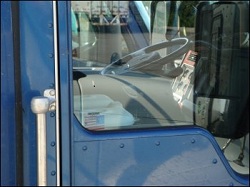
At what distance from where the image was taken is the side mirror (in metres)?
1.36

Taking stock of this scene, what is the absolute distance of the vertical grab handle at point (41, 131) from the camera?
107 cm

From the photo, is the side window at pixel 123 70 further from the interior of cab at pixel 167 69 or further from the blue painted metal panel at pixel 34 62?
the blue painted metal panel at pixel 34 62

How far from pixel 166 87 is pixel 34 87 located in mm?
500

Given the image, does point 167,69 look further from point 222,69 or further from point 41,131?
point 41,131

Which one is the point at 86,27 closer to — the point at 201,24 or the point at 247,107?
the point at 201,24

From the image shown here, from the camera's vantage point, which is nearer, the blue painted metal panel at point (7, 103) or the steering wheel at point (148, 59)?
the blue painted metal panel at point (7, 103)

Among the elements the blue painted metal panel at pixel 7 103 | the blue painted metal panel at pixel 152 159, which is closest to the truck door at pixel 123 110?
the blue painted metal panel at pixel 152 159

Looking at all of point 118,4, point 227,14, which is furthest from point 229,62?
point 118,4

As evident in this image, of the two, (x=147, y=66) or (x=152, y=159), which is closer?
(x=152, y=159)

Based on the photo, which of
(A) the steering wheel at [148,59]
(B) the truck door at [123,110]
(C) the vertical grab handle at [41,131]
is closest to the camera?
(C) the vertical grab handle at [41,131]

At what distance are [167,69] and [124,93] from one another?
20 cm

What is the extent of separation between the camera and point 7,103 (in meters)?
1.15

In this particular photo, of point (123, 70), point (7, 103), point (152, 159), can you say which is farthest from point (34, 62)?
point (152, 159)

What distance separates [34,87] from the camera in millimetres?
1162
